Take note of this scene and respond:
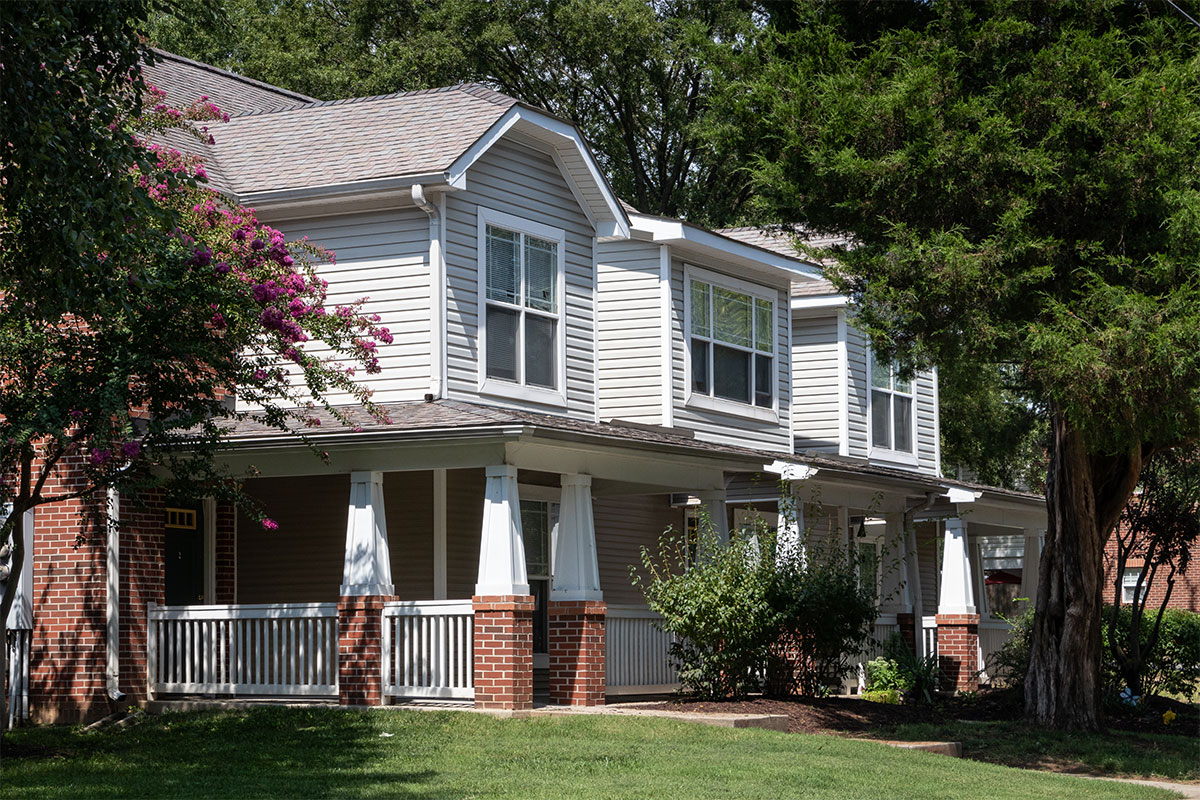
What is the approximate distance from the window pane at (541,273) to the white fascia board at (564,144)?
40.4 inches

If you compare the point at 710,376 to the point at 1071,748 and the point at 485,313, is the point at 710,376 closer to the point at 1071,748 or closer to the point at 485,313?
the point at 485,313

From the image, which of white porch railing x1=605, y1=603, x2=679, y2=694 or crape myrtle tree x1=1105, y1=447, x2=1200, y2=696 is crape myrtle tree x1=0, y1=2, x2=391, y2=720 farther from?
crape myrtle tree x1=1105, y1=447, x2=1200, y2=696

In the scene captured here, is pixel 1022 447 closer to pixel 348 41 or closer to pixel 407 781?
pixel 348 41

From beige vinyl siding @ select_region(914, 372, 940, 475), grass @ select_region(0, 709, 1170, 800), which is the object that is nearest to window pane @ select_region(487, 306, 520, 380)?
grass @ select_region(0, 709, 1170, 800)

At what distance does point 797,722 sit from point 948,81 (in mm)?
6794

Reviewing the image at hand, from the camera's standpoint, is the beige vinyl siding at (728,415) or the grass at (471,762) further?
the beige vinyl siding at (728,415)

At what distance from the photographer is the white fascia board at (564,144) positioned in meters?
17.9

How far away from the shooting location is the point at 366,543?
1612 centimetres

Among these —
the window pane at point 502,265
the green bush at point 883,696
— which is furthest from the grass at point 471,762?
the green bush at point 883,696

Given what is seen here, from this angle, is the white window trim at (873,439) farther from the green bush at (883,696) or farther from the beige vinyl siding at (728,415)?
the green bush at (883,696)

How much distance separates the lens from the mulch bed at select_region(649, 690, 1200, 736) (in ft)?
54.4

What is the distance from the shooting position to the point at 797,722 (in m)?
16.3

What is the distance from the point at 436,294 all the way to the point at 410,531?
303 cm

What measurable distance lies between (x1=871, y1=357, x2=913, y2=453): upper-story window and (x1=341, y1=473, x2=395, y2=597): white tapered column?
40.1 ft
